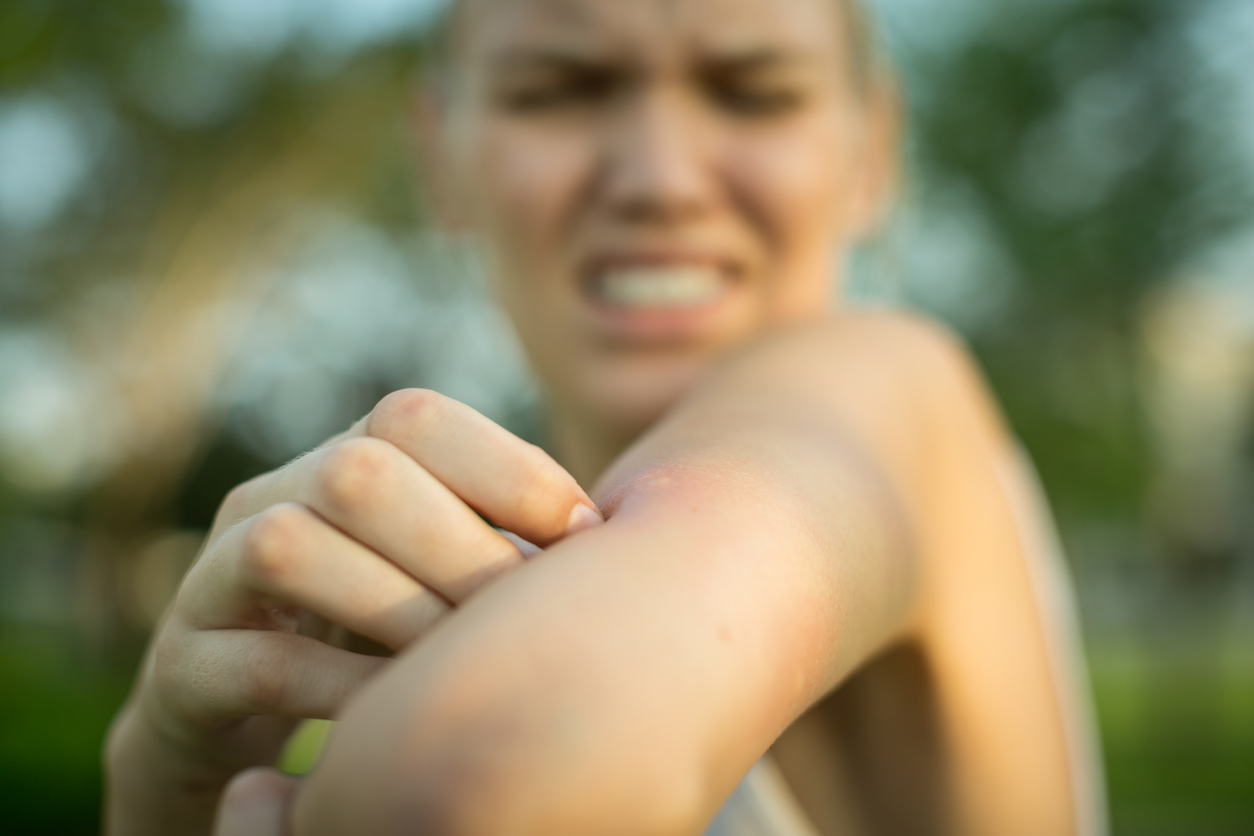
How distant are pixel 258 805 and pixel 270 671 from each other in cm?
13

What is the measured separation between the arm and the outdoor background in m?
10.8

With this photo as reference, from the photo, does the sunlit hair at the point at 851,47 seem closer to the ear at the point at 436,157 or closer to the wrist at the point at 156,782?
the ear at the point at 436,157

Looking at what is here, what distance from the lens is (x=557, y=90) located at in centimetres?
194

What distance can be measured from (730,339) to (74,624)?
69.2ft

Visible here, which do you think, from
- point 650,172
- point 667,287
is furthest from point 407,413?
point 667,287

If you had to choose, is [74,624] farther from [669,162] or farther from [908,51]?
[669,162]

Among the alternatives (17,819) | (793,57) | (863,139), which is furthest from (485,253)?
(17,819)

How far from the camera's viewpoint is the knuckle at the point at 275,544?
30.1 inches

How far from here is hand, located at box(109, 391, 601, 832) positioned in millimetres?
755

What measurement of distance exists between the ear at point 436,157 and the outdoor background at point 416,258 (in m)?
9.34

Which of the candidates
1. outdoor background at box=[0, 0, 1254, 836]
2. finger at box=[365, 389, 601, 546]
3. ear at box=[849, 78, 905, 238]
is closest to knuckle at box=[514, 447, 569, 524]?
finger at box=[365, 389, 601, 546]

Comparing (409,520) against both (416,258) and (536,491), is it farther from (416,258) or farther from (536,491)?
(416,258)

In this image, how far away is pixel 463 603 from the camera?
0.75 metres

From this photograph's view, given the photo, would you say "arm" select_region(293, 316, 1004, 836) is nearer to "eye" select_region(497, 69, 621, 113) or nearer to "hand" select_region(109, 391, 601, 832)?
"hand" select_region(109, 391, 601, 832)
